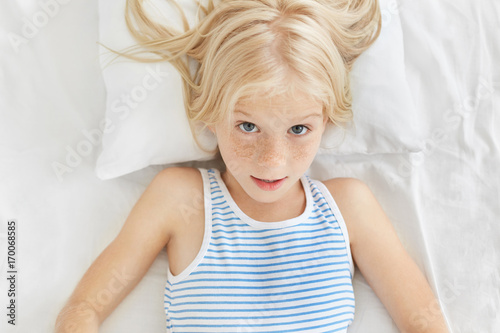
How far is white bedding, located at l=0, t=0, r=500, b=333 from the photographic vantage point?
1.14 m

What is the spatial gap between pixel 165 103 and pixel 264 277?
1.43 ft

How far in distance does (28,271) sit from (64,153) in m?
0.29

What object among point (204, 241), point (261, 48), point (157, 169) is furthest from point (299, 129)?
point (157, 169)

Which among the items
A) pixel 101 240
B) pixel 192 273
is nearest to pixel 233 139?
pixel 192 273

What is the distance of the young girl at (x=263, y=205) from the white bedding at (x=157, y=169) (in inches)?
2.8

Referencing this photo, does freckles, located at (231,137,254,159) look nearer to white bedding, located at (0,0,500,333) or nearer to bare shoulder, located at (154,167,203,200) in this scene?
bare shoulder, located at (154,167,203,200)

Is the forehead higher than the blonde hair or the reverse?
the reverse

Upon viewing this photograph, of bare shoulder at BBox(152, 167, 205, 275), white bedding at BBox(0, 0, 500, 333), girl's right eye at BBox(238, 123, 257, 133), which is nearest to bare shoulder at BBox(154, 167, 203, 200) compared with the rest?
bare shoulder at BBox(152, 167, 205, 275)

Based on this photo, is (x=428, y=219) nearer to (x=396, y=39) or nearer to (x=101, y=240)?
(x=396, y=39)

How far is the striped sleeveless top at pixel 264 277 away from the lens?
1058 mm

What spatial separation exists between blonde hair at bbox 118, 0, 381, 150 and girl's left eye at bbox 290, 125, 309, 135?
7cm

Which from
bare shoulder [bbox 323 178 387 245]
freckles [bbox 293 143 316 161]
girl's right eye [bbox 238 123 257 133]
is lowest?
bare shoulder [bbox 323 178 387 245]

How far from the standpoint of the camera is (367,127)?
1.20 meters

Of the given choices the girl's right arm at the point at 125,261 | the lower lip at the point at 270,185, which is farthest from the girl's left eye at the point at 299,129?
the girl's right arm at the point at 125,261
